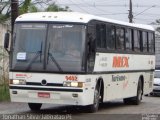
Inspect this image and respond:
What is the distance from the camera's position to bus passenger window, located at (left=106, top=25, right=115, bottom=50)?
19.3 m

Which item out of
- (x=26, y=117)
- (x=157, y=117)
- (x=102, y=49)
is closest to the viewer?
(x=26, y=117)

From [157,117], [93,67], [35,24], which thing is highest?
[35,24]

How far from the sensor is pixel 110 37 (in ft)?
64.0

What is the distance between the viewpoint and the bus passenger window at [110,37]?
760 inches

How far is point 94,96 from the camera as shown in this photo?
58.7ft

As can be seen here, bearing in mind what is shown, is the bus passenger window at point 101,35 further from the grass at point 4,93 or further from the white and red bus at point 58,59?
the grass at point 4,93

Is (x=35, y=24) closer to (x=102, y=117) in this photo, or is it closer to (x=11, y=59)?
(x=11, y=59)

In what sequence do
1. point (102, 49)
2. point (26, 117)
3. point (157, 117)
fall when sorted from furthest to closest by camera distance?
point (102, 49), point (157, 117), point (26, 117)

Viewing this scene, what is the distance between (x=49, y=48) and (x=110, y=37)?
3165mm

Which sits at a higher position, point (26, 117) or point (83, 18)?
point (83, 18)

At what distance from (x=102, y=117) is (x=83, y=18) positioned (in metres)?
2.93

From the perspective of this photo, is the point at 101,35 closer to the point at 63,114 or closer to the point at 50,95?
the point at 63,114

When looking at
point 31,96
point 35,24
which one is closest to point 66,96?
point 31,96

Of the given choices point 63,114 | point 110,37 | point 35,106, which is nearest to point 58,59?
point 63,114
